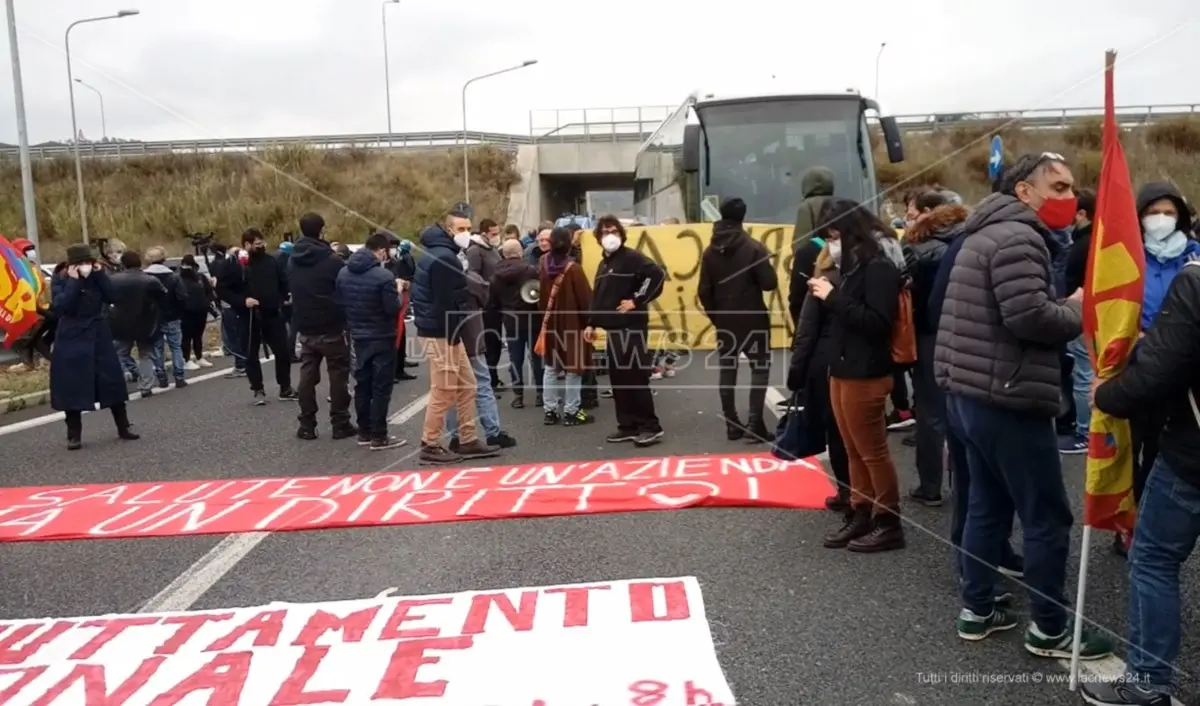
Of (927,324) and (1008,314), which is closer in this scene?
(1008,314)

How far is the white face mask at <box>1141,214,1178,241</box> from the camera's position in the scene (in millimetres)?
4012

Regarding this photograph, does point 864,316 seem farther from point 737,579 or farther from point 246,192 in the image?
point 246,192

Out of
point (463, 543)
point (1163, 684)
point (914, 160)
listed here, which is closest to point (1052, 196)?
point (1163, 684)

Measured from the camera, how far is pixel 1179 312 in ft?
9.77

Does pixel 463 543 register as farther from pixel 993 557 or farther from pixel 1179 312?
pixel 1179 312

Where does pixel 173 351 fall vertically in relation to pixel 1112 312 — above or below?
A: below

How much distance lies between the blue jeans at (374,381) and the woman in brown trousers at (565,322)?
58.7 inches

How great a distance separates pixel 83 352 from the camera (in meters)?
9.01

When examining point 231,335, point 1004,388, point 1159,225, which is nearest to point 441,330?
point 1004,388

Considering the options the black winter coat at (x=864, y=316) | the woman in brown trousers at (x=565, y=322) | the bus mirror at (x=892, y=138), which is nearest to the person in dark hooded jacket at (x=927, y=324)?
the black winter coat at (x=864, y=316)

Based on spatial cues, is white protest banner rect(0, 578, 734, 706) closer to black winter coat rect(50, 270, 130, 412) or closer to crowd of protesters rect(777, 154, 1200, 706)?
crowd of protesters rect(777, 154, 1200, 706)

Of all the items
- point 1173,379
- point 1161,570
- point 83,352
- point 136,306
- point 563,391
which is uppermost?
point 136,306

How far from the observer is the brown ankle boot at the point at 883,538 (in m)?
5.12

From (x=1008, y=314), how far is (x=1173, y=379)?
71 centimetres
